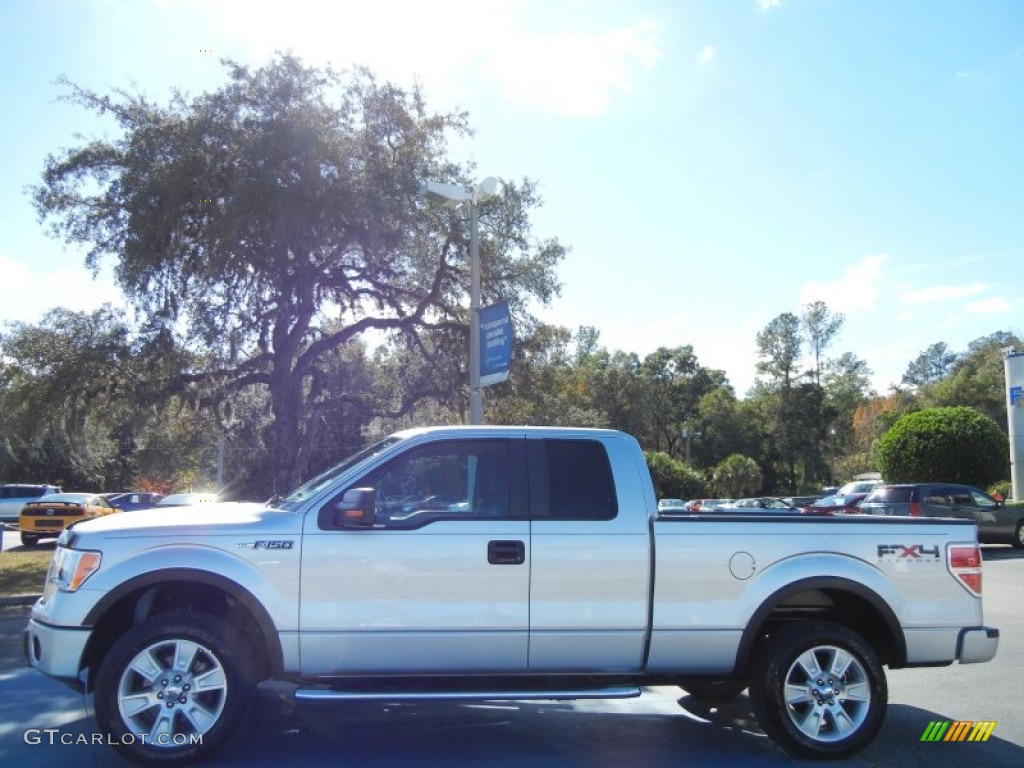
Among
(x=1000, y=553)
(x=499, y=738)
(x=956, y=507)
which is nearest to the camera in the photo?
(x=499, y=738)

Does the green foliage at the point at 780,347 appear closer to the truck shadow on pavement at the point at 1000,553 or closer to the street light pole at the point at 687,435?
the street light pole at the point at 687,435

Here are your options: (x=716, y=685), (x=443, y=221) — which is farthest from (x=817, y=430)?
(x=716, y=685)

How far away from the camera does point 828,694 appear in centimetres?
539

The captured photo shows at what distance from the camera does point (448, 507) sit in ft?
17.9

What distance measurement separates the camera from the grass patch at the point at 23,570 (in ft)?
44.9

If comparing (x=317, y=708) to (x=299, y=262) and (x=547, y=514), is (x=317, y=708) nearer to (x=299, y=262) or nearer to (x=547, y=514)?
(x=547, y=514)

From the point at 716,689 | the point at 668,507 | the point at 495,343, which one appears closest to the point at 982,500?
the point at 495,343

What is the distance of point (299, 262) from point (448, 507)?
1339cm

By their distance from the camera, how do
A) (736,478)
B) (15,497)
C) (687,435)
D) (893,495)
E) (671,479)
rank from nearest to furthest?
(893,495)
(15,497)
(671,479)
(736,478)
(687,435)

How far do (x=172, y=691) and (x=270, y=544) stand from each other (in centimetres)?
101

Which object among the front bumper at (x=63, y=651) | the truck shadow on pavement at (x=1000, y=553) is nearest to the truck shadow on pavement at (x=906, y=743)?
the front bumper at (x=63, y=651)

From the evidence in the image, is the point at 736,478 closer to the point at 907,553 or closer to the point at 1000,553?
the point at 1000,553

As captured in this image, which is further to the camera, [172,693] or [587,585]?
[587,585]

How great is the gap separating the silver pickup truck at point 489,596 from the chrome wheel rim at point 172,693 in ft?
0.04
